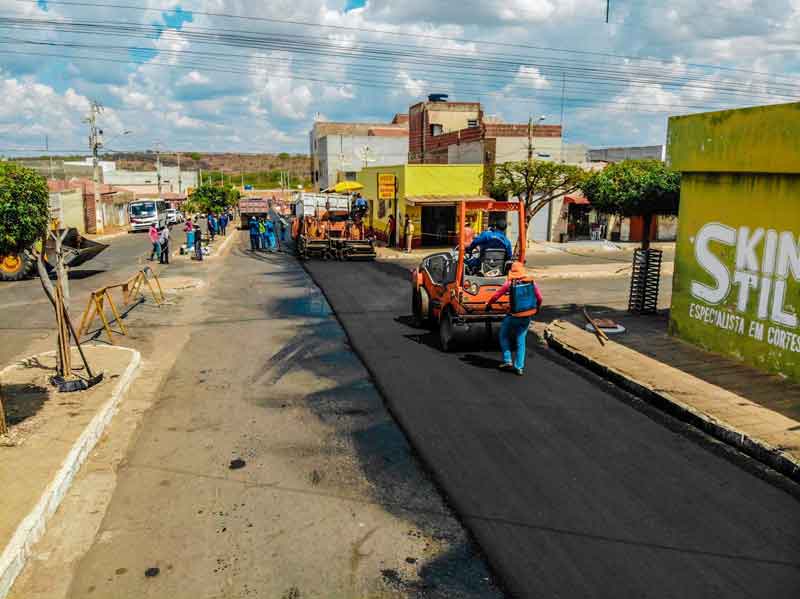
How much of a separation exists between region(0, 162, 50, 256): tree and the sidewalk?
26.0 ft

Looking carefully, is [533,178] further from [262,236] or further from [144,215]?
[144,215]

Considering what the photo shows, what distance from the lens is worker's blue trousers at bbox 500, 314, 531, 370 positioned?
9492 mm

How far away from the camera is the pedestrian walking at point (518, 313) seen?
9.34 m

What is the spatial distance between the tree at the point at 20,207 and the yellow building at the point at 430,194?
22.6 meters

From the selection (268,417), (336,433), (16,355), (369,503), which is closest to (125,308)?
(16,355)

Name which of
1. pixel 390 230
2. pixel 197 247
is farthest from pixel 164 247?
pixel 390 230

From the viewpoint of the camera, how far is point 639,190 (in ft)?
45.5

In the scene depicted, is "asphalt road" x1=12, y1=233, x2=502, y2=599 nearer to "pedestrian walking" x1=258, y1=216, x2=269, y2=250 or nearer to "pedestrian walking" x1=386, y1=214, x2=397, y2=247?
"pedestrian walking" x1=258, y1=216, x2=269, y2=250

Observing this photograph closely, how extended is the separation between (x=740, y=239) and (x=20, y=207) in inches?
392

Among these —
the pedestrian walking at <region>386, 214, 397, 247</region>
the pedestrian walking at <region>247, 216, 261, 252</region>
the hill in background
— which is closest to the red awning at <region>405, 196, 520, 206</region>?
the pedestrian walking at <region>386, 214, 397, 247</region>

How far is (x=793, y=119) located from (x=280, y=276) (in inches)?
634

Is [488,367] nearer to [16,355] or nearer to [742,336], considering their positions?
[742,336]

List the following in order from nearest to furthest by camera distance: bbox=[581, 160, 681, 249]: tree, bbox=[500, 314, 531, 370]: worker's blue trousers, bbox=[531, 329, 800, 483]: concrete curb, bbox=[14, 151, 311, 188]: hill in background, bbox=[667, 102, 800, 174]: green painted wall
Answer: bbox=[531, 329, 800, 483]: concrete curb → bbox=[667, 102, 800, 174]: green painted wall → bbox=[500, 314, 531, 370]: worker's blue trousers → bbox=[581, 160, 681, 249]: tree → bbox=[14, 151, 311, 188]: hill in background

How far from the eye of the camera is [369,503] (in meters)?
5.80
